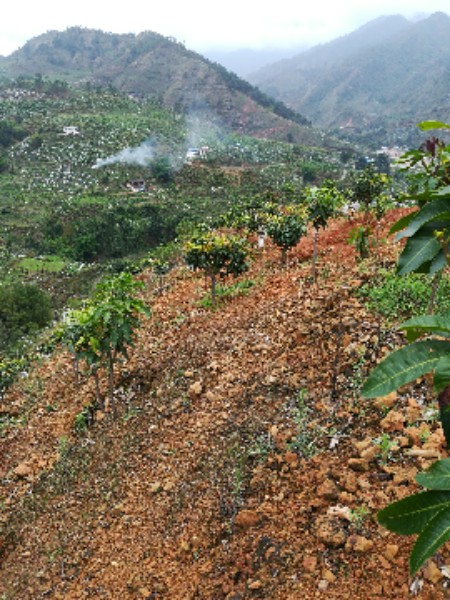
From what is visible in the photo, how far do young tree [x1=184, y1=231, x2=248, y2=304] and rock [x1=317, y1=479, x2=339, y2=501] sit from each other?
6.59m

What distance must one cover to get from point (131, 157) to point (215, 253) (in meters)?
59.6

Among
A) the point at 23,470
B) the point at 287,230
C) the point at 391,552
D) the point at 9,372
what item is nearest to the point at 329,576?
the point at 391,552

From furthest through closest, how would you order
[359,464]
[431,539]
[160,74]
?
[160,74]
[359,464]
[431,539]

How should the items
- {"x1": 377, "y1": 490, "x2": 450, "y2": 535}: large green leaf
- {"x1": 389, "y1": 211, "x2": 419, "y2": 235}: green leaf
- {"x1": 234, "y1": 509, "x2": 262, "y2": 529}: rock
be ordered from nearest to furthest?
{"x1": 377, "y1": 490, "x2": 450, "y2": 535}: large green leaf → {"x1": 389, "y1": 211, "x2": 419, "y2": 235}: green leaf → {"x1": 234, "y1": 509, "x2": 262, "y2": 529}: rock

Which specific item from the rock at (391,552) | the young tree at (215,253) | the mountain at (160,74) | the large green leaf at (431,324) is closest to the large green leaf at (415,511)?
the large green leaf at (431,324)

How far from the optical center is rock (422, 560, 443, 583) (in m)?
3.49

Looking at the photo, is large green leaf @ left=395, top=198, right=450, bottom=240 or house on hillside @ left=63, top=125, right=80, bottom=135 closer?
large green leaf @ left=395, top=198, right=450, bottom=240

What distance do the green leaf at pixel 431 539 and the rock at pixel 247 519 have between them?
3.46 meters

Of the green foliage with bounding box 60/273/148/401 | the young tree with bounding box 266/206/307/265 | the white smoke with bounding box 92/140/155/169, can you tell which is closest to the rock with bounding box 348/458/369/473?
the green foliage with bounding box 60/273/148/401

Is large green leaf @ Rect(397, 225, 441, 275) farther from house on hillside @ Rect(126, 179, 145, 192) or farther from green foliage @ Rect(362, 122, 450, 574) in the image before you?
house on hillside @ Rect(126, 179, 145, 192)

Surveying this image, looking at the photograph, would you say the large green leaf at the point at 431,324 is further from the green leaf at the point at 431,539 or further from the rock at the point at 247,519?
the rock at the point at 247,519

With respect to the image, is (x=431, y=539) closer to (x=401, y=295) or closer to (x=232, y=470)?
(x=232, y=470)

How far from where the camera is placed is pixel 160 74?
144250 mm

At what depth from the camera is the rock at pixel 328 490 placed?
4.47 metres
